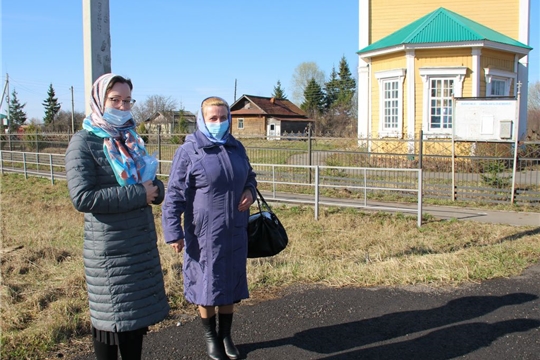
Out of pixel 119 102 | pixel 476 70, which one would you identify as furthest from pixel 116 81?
pixel 476 70

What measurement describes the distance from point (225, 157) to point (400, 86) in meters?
17.9

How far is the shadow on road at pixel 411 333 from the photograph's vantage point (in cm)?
370

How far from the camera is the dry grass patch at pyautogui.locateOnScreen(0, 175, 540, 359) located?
408cm

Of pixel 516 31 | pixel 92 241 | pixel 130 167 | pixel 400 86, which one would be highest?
pixel 516 31

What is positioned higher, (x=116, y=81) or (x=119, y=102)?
(x=116, y=81)

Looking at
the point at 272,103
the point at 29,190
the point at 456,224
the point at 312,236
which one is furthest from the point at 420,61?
the point at 272,103

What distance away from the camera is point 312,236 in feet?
28.6

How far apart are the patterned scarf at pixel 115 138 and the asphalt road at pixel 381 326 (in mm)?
1456

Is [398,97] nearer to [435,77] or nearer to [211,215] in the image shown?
[435,77]

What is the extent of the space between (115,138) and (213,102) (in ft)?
2.90

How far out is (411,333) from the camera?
4004 mm

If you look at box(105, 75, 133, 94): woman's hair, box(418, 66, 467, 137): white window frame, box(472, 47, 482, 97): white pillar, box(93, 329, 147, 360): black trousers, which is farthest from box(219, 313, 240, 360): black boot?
box(472, 47, 482, 97): white pillar

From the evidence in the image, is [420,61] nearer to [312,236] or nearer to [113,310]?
[312,236]

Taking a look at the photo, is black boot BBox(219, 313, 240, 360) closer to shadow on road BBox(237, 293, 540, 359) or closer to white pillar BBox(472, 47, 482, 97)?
shadow on road BBox(237, 293, 540, 359)
